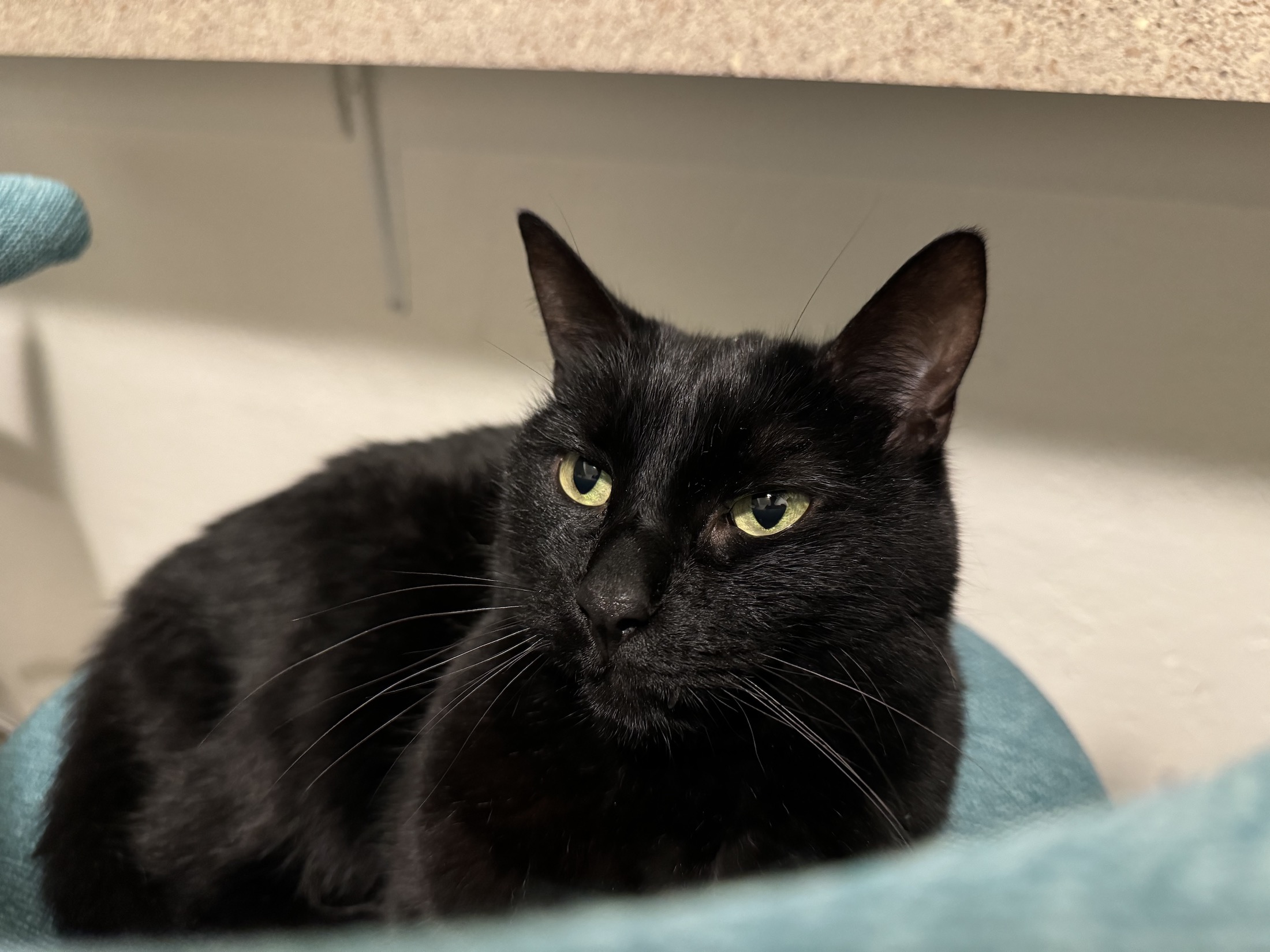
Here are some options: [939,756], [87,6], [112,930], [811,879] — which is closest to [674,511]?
[939,756]

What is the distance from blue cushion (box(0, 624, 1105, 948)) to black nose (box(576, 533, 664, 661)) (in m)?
0.37

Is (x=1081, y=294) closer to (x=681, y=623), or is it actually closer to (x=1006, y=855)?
(x=681, y=623)

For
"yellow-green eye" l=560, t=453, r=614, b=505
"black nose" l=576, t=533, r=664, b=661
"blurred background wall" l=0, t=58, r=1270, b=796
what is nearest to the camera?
"black nose" l=576, t=533, r=664, b=661

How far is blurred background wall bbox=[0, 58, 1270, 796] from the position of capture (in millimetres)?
937

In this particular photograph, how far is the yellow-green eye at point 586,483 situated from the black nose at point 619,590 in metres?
0.10

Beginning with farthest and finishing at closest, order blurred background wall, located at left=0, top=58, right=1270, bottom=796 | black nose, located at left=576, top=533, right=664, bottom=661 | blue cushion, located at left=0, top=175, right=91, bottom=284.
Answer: blurred background wall, located at left=0, top=58, right=1270, bottom=796 → blue cushion, located at left=0, top=175, right=91, bottom=284 → black nose, located at left=576, top=533, right=664, bottom=661

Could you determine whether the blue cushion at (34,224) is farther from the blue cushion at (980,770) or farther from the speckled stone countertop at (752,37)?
the blue cushion at (980,770)

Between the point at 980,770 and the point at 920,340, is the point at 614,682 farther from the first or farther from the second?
the point at 980,770

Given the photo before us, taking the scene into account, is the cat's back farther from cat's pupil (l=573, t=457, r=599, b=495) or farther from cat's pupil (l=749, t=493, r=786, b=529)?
cat's pupil (l=749, t=493, r=786, b=529)

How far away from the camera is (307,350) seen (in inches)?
54.3

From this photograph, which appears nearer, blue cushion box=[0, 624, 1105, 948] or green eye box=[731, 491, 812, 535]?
green eye box=[731, 491, 812, 535]

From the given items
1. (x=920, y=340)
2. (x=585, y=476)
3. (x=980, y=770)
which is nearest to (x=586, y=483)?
(x=585, y=476)

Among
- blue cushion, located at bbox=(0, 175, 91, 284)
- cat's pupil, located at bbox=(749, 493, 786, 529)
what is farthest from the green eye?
blue cushion, located at bbox=(0, 175, 91, 284)

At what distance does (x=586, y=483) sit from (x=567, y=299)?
19 centimetres
